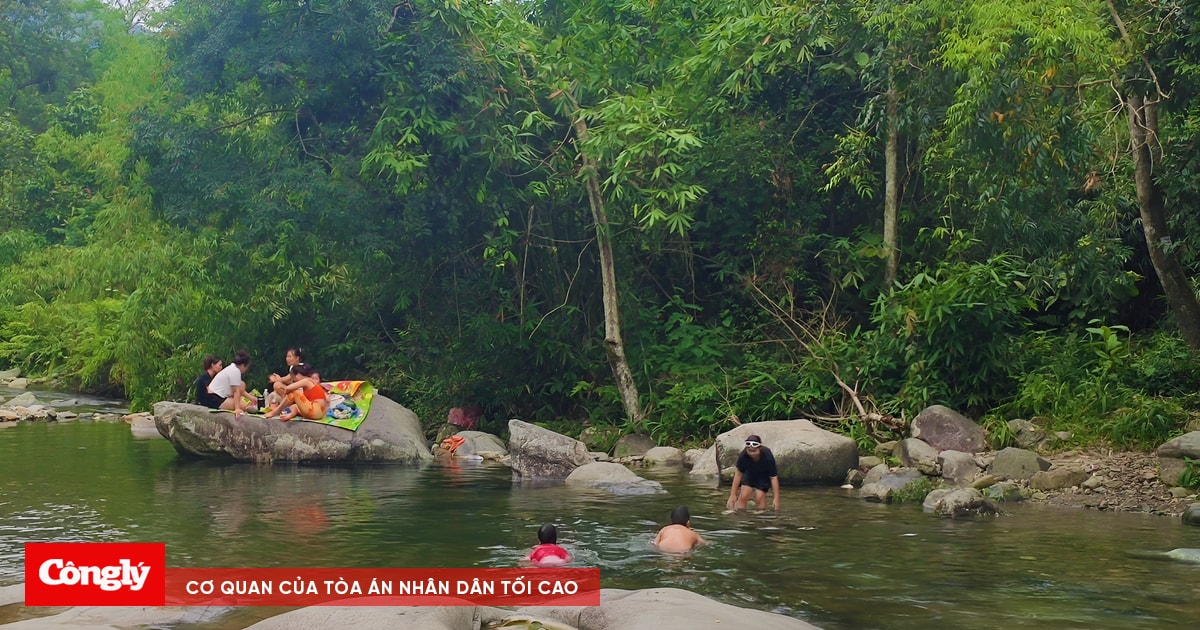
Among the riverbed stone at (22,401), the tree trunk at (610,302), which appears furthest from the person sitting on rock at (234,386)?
the riverbed stone at (22,401)

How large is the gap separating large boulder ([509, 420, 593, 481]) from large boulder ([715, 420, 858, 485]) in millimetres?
2147

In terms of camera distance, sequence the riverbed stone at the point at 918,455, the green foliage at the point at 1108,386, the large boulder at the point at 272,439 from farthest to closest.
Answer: the large boulder at the point at 272,439, the riverbed stone at the point at 918,455, the green foliage at the point at 1108,386

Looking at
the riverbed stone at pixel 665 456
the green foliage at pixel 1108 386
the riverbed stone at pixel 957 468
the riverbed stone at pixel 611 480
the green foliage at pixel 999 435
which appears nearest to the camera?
the riverbed stone at pixel 957 468

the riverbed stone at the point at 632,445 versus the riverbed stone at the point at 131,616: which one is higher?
the riverbed stone at the point at 632,445

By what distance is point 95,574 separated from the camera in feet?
28.0

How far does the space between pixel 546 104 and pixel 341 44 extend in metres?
3.65

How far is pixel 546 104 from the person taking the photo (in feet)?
65.4

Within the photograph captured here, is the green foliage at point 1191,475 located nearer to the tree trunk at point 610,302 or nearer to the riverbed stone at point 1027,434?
the riverbed stone at point 1027,434

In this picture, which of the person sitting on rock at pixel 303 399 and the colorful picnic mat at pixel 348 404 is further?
the colorful picnic mat at pixel 348 404

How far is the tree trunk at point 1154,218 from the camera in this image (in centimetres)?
1324

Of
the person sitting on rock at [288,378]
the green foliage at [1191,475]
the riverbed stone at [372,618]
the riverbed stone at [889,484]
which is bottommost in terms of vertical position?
the riverbed stone at [372,618]

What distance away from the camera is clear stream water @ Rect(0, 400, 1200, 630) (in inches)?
316

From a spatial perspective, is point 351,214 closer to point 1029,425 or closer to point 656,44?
point 656,44

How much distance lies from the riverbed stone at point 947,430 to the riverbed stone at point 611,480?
373 centimetres
